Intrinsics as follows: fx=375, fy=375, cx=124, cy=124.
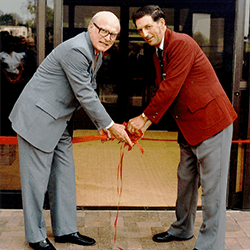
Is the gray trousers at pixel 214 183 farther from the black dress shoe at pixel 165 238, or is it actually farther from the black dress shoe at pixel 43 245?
the black dress shoe at pixel 43 245

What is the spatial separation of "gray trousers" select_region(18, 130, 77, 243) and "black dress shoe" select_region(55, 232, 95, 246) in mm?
37

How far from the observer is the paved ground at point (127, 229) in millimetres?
3100

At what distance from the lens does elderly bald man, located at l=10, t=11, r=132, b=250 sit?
2.67 m

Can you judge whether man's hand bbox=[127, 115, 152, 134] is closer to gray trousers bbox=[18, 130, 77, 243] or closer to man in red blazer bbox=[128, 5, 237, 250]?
man in red blazer bbox=[128, 5, 237, 250]

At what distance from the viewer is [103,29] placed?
266cm

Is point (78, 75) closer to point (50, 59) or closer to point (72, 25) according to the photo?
point (50, 59)

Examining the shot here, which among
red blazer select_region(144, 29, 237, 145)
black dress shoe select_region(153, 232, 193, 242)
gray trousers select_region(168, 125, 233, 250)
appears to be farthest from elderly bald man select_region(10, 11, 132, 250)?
black dress shoe select_region(153, 232, 193, 242)

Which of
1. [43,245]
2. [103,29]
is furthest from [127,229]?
[103,29]

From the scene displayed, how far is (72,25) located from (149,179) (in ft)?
15.3

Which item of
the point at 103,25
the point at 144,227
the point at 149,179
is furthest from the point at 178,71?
the point at 149,179

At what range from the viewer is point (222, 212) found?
2.80 meters

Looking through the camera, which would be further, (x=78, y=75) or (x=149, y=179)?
(x=149, y=179)

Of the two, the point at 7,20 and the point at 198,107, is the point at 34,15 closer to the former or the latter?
the point at 7,20

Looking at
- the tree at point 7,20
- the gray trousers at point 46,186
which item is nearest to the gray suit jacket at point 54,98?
the gray trousers at point 46,186
